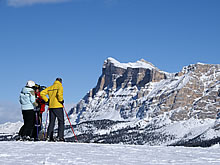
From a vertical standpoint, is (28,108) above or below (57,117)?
above

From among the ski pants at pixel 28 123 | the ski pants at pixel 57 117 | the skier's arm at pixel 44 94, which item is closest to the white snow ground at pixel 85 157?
the ski pants at pixel 57 117

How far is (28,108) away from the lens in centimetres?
1902

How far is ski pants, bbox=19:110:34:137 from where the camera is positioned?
18.8 metres

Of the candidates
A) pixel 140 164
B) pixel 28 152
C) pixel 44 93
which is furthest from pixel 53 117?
pixel 140 164

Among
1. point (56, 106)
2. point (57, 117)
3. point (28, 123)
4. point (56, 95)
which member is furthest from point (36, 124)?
point (56, 95)

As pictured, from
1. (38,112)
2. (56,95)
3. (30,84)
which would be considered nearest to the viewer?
(56,95)

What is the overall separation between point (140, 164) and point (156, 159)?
4.30 ft

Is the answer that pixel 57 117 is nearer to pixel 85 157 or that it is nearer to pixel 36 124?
pixel 36 124

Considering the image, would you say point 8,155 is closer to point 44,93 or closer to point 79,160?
point 79,160

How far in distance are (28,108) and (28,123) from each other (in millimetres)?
633

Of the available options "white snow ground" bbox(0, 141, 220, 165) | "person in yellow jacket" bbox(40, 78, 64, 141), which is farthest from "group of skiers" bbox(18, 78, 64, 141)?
"white snow ground" bbox(0, 141, 220, 165)

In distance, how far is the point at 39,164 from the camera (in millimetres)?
10992

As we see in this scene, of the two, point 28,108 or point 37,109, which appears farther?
point 37,109

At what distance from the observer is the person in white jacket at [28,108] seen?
61.9 feet
